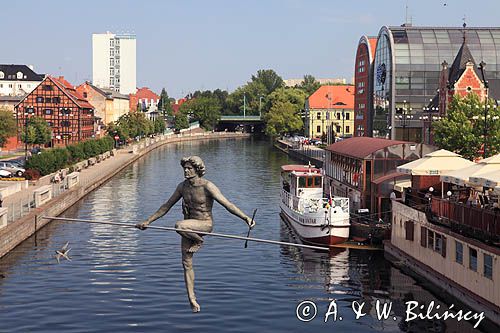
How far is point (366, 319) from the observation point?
121ft

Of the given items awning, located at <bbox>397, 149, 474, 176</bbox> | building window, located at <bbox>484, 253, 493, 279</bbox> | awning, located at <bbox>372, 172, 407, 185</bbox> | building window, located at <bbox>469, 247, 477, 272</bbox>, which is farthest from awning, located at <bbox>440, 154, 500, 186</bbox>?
awning, located at <bbox>372, 172, 407, 185</bbox>

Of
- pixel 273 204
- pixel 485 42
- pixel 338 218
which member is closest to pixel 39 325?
pixel 338 218

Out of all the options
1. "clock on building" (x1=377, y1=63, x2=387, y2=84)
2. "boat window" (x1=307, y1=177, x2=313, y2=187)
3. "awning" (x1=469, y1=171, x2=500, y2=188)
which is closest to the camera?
"awning" (x1=469, y1=171, x2=500, y2=188)

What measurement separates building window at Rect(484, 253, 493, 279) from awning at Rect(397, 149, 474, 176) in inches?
500

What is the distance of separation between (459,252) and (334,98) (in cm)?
15459

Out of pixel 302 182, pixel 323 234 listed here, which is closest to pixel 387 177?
pixel 323 234

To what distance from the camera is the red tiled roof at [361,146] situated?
54469 millimetres

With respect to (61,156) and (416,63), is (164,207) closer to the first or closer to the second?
(61,156)

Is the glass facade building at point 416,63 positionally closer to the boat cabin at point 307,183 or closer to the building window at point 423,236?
the boat cabin at point 307,183

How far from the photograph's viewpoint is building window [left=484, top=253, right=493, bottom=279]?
1301 inches

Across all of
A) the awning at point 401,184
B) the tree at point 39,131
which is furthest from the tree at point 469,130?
the tree at point 39,131

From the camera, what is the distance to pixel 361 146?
58531mm

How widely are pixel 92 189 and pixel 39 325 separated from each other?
5247 cm

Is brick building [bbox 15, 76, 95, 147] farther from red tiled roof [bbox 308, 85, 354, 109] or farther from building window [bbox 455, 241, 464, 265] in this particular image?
building window [bbox 455, 241, 464, 265]
